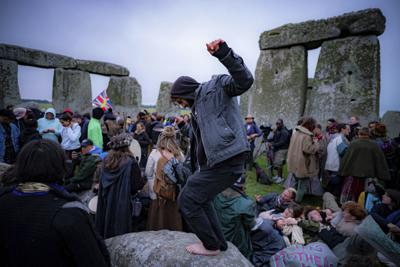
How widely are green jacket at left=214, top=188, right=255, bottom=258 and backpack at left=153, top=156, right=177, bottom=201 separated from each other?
652mm

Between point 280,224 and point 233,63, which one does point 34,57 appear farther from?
point 233,63

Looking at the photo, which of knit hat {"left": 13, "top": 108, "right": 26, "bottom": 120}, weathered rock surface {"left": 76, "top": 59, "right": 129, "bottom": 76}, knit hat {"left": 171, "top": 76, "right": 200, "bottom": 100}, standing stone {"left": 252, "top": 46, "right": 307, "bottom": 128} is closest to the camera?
knit hat {"left": 171, "top": 76, "right": 200, "bottom": 100}

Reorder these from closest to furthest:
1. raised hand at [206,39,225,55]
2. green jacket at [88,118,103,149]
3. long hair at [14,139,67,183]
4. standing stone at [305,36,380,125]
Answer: long hair at [14,139,67,183], raised hand at [206,39,225,55], green jacket at [88,118,103,149], standing stone at [305,36,380,125]

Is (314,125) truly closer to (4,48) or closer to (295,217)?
(295,217)

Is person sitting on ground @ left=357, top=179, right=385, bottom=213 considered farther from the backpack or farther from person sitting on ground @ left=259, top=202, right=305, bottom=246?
the backpack

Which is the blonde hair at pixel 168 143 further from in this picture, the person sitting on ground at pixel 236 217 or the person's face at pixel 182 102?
the person's face at pixel 182 102

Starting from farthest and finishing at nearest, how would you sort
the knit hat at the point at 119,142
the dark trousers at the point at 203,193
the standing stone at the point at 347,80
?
the standing stone at the point at 347,80, the knit hat at the point at 119,142, the dark trousers at the point at 203,193

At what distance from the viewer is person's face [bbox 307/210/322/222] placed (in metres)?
4.57

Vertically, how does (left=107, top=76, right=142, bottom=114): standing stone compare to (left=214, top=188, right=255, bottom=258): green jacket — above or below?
above

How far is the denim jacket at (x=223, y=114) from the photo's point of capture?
6.98 ft

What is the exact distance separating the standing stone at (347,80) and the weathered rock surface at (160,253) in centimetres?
691

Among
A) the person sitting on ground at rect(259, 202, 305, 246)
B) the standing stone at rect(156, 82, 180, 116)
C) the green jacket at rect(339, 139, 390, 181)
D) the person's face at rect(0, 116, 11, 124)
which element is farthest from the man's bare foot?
the standing stone at rect(156, 82, 180, 116)

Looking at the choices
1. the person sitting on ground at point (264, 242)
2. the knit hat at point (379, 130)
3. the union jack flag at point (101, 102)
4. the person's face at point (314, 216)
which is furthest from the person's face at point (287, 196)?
the union jack flag at point (101, 102)

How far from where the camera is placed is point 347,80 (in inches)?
319
